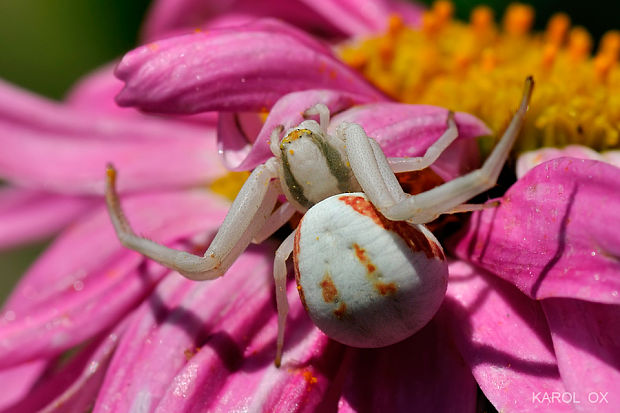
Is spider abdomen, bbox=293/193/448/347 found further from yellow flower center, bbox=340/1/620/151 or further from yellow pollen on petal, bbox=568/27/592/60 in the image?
yellow pollen on petal, bbox=568/27/592/60

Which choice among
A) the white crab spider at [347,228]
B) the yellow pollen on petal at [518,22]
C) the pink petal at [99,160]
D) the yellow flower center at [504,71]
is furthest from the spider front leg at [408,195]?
the yellow pollen on petal at [518,22]

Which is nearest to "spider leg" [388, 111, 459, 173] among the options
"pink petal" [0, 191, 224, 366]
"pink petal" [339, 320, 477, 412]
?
"pink petal" [339, 320, 477, 412]

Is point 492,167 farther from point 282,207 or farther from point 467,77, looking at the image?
point 467,77

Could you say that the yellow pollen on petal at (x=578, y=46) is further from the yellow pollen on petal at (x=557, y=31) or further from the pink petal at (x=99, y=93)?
the pink petal at (x=99, y=93)

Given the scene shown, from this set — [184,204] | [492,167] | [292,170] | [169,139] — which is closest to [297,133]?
[292,170]

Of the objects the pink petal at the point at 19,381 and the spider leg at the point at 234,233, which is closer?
the spider leg at the point at 234,233

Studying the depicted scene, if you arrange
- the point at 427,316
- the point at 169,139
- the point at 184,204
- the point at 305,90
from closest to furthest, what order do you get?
the point at 427,316 < the point at 305,90 < the point at 184,204 < the point at 169,139
